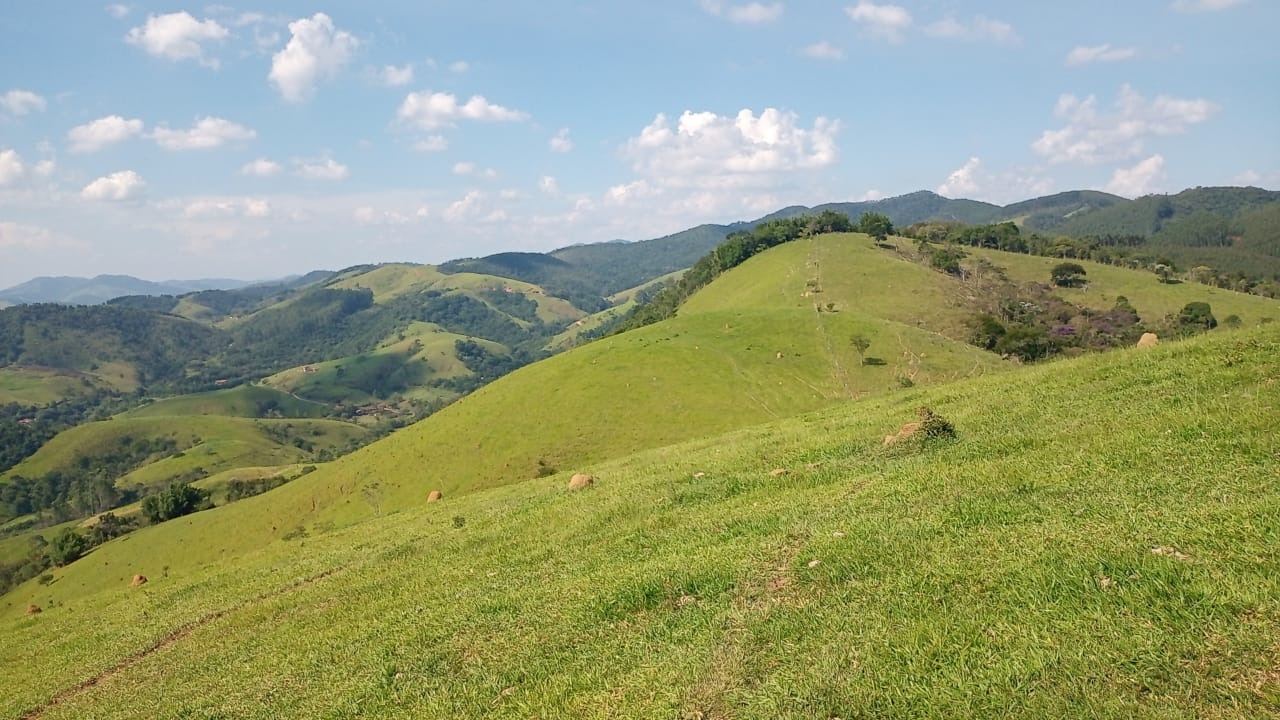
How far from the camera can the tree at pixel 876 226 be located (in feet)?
551

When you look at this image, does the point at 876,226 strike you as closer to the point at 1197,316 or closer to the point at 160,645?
the point at 1197,316

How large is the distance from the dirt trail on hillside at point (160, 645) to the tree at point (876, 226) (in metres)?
166

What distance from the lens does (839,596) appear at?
9.32m

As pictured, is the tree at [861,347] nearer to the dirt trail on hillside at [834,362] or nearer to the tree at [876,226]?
the dirt trail on hillside at [834,362]

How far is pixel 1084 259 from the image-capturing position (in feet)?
547

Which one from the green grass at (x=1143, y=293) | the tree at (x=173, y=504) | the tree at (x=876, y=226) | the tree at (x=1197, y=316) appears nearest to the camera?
the tree at (x=173, y=504)

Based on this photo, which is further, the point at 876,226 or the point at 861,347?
the point at 876,226

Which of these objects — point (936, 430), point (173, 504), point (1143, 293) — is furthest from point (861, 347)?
A: point (173, 504)

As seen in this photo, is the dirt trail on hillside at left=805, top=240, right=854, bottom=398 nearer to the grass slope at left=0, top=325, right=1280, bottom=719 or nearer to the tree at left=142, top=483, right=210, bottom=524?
the grass slope at left=0, top=325, right=1280, bottom=719

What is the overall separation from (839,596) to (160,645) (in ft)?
62.2

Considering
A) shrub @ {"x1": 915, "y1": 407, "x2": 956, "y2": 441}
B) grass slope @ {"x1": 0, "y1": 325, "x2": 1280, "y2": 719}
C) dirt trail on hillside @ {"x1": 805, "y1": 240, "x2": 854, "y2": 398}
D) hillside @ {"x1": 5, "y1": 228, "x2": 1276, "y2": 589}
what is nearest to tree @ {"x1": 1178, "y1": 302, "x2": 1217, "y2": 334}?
hillside @ {"x1": 5, "y1": 228, "x2": 1276, "y2": 589}

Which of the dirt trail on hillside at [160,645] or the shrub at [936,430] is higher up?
the shrub at [936,430]

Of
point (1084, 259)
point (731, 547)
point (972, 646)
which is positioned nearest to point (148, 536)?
point (731, 547)

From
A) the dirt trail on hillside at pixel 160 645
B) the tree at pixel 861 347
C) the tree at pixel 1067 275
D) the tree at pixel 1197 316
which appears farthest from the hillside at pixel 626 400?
the tree at pixel 1067 275
